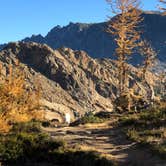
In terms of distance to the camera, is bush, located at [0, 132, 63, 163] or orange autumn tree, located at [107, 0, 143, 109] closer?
bush, located at [0, 132, 63, 163]

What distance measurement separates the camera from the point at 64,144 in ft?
65.1

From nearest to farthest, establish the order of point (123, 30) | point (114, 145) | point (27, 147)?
1. point (27, 147)
2. point (114, 145)
3. point (123, 30)

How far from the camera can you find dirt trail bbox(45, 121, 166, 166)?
56.5 ft

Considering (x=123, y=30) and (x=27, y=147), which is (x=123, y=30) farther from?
(x=27, y=147)

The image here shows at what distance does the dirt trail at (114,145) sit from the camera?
17.2 m

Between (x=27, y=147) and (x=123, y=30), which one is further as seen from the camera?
(x=123, y=30)

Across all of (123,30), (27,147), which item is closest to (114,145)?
(27,147)

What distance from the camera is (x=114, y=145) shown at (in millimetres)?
20844

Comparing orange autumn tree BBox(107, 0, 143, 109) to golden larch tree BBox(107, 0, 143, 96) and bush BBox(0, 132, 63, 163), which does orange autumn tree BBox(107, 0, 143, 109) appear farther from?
bush BBox(0, 132, 63, 163)

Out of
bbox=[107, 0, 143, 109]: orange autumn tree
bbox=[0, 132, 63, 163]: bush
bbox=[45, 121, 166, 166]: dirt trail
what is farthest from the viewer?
bbox=[107, 0, 143, 109]: orange autumn tree

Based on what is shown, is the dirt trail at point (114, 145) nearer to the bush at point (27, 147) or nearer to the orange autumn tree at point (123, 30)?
the bush at point (27, 147)

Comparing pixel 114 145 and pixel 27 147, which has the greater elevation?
pixel 27 147

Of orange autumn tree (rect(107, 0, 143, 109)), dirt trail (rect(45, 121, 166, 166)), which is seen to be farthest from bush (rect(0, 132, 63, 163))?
orange autumn tree (rect(107, 0, 143, 109))

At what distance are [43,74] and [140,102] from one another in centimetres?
14217
